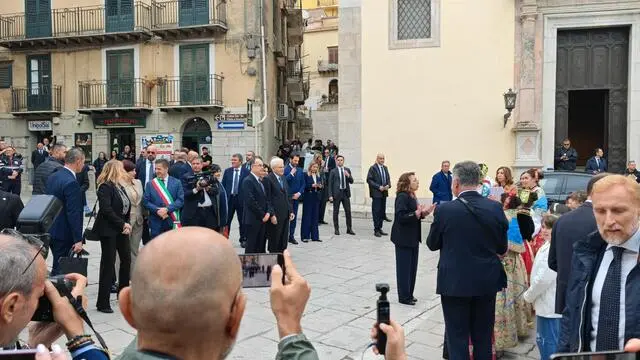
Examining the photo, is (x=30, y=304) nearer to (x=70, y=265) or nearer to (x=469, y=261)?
(x=70, y=265)

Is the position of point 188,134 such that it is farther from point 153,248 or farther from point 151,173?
point 153,248

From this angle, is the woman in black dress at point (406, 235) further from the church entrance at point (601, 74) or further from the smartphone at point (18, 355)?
the church entrance at point (601, 74)

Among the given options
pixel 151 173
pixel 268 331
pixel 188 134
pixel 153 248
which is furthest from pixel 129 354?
pixel 188 134

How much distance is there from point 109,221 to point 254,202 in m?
2.47

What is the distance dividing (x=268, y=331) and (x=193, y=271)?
15.9 feet

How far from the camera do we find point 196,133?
2355 cm

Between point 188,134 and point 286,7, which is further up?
point 286,7

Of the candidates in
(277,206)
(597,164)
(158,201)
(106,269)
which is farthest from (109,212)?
(597,164)

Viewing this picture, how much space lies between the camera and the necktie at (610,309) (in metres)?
2.73

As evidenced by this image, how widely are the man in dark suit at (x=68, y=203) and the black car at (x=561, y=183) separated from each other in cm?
971

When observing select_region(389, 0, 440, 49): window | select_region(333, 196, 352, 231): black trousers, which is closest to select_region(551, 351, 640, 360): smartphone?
select_region(333, 196, 352, 231): black trousers

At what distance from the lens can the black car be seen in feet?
40.3

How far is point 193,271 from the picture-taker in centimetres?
139

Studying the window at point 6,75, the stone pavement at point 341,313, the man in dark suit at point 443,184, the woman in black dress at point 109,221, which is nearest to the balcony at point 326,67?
the window at point 6,75
